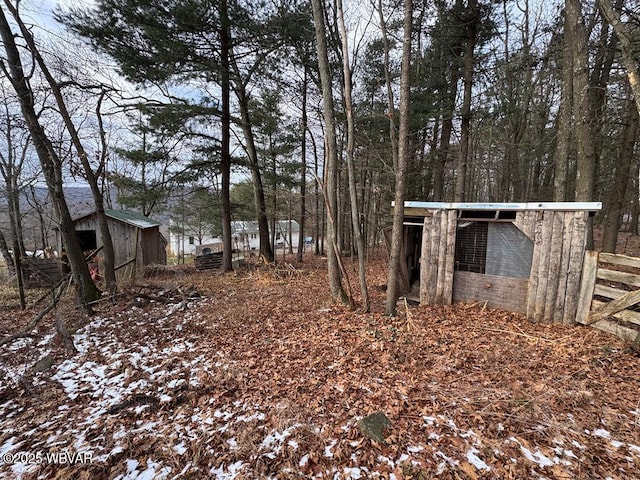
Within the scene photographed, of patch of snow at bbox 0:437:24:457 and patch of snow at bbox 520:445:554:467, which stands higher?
patch of snow at bbox 520:445:554:467

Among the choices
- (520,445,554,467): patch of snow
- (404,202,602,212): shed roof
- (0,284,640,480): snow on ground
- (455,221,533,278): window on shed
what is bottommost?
(0,284,640,480): snow on ground

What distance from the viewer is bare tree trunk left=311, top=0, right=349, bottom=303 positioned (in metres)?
5.51

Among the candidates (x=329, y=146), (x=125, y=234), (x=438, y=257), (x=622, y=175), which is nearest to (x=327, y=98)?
(x=329, y=146)

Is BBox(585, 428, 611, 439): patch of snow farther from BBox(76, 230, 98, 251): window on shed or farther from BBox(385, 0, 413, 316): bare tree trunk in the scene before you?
BBox(76, 230, 98, 251): window on shed

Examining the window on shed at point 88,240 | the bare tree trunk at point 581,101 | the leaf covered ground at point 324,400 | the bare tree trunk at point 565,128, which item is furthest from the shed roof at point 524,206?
the window on shed at point 88,240

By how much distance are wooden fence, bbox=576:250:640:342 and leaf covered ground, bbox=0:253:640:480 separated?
0.24 metres

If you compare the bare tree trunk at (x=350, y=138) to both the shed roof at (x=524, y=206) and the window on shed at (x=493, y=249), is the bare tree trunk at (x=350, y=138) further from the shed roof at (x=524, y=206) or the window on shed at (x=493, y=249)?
the window on shed at (x=493, y=249)

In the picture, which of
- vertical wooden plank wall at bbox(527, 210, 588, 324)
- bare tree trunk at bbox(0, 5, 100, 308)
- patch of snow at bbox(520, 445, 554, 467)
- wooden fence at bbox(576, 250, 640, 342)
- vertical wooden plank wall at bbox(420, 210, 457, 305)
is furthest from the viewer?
vertical wooden plank wall at bbox(420, 210, 457, 305)

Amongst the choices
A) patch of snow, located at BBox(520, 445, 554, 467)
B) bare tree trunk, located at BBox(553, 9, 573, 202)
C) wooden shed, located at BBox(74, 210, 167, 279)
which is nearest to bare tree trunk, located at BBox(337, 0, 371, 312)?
patch of snow, located at BBox(520, 445, 554, 467)

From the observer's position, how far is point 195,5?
7.61 metres

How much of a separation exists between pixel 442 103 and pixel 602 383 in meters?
9.46

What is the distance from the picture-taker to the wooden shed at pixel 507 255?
4762mm

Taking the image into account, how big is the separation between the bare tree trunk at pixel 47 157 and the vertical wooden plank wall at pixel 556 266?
30.3 feet

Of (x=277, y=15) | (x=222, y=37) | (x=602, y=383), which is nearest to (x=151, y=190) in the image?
(x=222, y=37)
